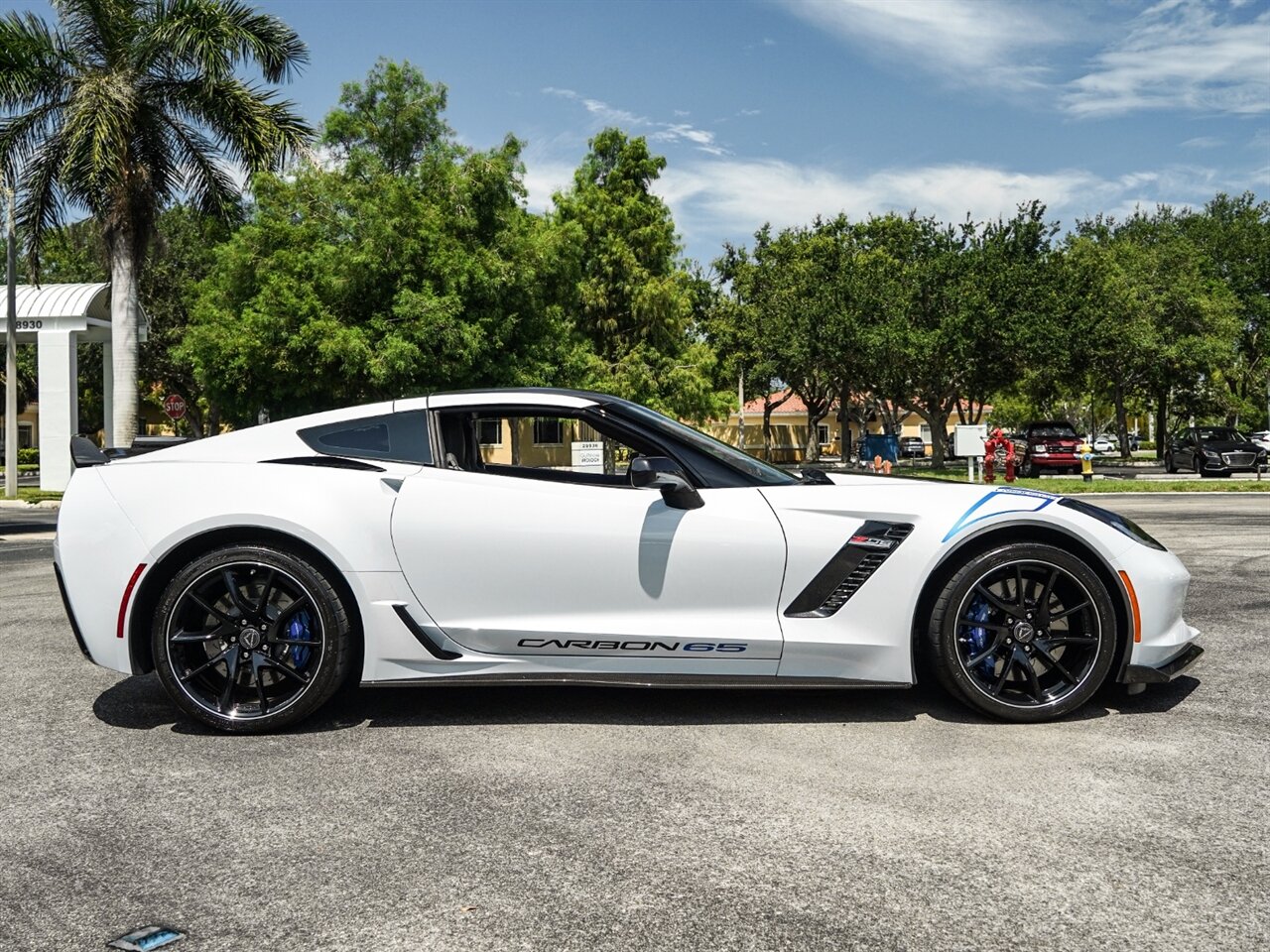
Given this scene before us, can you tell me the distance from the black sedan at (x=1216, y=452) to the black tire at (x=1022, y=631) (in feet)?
103

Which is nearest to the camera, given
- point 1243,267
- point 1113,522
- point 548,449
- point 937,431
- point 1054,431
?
point 1113,522

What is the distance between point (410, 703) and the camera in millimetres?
4746

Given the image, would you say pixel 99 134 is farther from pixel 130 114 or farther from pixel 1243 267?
pixel 1243 267

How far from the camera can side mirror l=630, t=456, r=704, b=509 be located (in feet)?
13.4

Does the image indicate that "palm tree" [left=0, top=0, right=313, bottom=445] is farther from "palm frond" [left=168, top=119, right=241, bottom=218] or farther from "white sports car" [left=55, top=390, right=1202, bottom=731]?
"white sports car" [left=55, top=390, right=1202, bottom=731]

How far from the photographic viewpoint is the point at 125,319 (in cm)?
2028

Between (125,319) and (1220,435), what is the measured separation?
31776 millimetres

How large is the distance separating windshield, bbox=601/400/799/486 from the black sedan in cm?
3185

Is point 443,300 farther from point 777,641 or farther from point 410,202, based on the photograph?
point 777,641

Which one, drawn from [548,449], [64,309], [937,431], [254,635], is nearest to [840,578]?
[548,449]

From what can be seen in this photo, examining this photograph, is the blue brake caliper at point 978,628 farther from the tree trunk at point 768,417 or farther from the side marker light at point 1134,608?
the tree trunk at point 768,417

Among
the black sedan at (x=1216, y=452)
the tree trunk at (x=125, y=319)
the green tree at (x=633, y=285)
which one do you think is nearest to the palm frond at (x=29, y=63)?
the tree trunk at (x=125, y=319)

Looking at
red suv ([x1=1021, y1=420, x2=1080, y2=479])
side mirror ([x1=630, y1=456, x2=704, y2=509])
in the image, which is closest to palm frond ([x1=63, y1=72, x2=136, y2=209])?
side mirror ([x1=630, y1=456, x2=704, y2=509])

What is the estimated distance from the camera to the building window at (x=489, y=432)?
4566 millimetres
